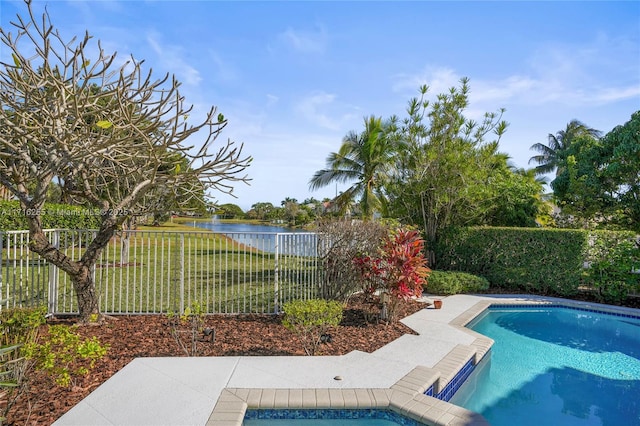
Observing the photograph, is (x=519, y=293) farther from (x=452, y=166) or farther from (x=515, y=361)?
(x=515, y=361)

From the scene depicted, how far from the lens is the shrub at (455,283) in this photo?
34.8ft

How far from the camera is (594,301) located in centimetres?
1073

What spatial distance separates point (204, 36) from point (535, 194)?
13128 millimetres

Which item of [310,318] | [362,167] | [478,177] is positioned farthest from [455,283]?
[362,167]

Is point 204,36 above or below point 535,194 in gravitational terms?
above

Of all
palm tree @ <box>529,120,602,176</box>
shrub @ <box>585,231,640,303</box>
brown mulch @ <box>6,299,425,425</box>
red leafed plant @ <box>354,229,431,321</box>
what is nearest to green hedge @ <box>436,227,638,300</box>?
shrub @ <box>585,231,640,303</box>

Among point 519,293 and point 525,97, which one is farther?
point 519,293

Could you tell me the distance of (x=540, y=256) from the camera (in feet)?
37.4

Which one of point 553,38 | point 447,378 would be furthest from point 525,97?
point 447,378

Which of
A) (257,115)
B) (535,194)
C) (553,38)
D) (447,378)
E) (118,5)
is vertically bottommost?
(447,378)

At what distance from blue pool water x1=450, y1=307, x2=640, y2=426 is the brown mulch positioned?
1.71 m

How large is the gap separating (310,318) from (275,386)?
127 centimetres

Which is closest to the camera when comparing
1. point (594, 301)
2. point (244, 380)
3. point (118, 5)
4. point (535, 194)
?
point (244, 380)

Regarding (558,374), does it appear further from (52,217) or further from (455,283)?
(52,217)
